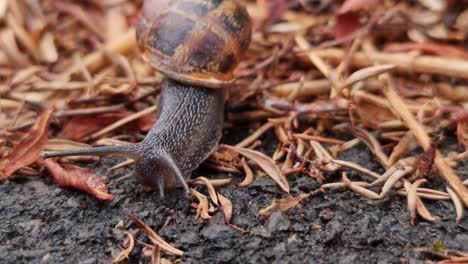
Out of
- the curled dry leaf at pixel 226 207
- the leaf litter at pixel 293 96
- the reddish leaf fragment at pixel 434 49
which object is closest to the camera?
the curled dry leaf at pixel 226 207

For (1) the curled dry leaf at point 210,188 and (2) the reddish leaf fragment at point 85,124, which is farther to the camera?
(2) the reddish leaf fragment at point 85,124

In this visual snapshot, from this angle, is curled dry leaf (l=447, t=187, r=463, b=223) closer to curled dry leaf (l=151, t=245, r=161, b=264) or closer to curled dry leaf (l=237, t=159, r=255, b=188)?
curled dry leaf (l=237, t=159, r=255, b=188)

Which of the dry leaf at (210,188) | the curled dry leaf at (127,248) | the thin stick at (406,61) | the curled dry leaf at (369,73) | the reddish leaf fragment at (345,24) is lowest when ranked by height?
the curled dry leaf at (127,248)

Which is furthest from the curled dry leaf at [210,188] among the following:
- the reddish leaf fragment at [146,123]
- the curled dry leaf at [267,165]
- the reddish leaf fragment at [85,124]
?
the reddish leaf fragment at [85,124]

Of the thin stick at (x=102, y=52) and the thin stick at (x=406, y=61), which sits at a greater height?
the thin stick at (x=102, y=52)

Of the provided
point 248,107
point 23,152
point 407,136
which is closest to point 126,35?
point 248,107

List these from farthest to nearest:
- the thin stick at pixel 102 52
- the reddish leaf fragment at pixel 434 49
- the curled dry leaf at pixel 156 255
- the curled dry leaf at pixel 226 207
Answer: the thin stick at pixel 102 52, the reddish leaf fragment at pixel 434 49, the curled dry leaf at pixel 226 207, the curled dry leaf at pixel 156 255

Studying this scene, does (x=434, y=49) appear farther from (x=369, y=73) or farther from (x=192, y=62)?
(x=192, y=62)

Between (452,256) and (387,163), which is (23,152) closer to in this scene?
(387,163)

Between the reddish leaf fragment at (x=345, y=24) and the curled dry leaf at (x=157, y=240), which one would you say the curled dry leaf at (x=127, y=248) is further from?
the reddish leaf fragment at (x=345, y=24)
